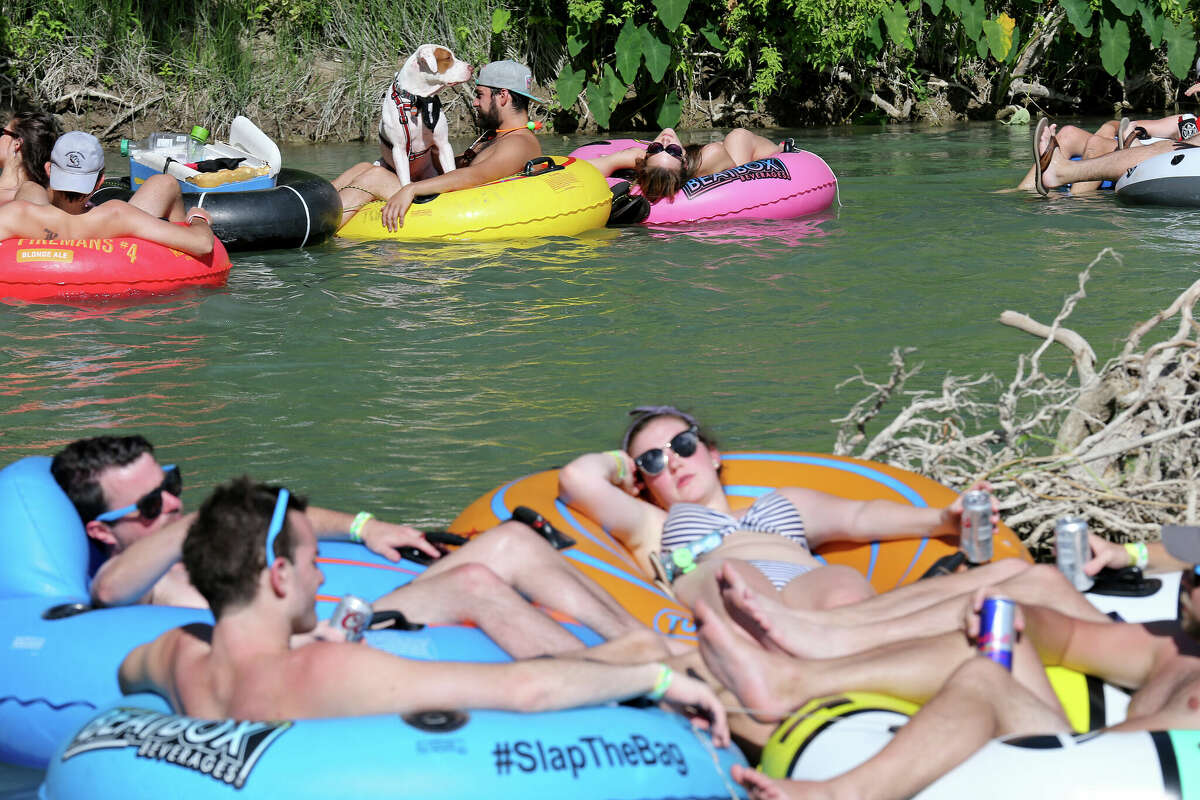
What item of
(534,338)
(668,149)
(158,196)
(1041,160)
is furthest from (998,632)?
(1041,160)

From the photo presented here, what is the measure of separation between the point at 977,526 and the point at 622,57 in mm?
11805

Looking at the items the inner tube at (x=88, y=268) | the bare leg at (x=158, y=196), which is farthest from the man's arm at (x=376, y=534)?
the bare leg at (x=158, y=196)

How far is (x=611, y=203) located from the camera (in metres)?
9.23

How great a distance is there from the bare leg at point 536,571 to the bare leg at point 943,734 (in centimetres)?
68

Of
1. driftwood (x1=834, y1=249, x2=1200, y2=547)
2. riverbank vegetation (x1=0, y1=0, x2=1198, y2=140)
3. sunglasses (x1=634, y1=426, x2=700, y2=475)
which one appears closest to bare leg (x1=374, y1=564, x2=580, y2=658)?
sunglasses (x1=634, y1=426, x2=700, y2=475)

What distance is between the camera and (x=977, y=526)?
3350 millimetres

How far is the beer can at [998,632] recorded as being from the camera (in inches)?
107

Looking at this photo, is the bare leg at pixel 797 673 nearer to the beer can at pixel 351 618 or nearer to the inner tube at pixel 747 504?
the inner tube at pixel 747 504

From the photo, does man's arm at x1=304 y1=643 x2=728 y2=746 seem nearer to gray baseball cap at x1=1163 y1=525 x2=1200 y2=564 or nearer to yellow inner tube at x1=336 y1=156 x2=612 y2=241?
gray baseball cap at x1=1163 y1=525 x2=1200 y2=564

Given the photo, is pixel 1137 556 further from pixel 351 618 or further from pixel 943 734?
pixel 351 618

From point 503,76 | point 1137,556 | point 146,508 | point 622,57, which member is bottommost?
point 1137,556

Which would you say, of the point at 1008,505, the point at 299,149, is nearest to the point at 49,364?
the point at 1008,505

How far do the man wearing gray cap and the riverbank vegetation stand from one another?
7714 millimetres

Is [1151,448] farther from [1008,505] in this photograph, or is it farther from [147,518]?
[147,518]
